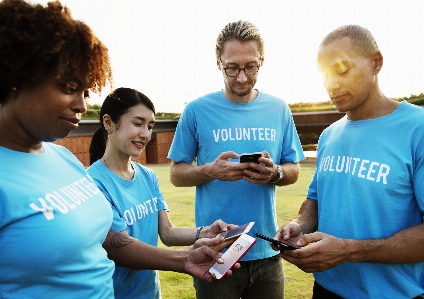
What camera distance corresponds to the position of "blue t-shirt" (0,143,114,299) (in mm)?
1428

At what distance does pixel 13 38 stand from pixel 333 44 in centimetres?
183

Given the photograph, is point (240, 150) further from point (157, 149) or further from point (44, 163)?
point (157, 149)

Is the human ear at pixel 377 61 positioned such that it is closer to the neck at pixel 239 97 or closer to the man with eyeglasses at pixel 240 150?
the man with eyeglasses at pixel 240 150

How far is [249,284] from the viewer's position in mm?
2893

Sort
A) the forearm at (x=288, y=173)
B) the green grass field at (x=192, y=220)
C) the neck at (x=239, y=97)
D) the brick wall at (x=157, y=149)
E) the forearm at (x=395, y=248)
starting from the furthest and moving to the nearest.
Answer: the brick wall at (x=157, y=149) < the green grass field at (x=192, y=220) < the neck at (x=239, y=97) < the forearm at (x=288, y=173) < the forearm at (x=395, y=248)

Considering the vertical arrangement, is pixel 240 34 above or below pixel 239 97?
above

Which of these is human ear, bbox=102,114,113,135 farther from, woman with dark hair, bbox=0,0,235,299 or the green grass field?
the green grass field

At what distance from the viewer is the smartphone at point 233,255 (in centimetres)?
207

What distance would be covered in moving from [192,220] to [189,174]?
6.29 metres

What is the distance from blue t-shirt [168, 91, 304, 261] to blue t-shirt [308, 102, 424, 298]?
2.31 feet

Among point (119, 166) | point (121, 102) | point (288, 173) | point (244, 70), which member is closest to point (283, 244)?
point (288, 173)

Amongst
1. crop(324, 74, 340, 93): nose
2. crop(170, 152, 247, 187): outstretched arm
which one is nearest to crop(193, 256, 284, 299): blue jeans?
crop(170, 152, 247, 187): outstretched arm

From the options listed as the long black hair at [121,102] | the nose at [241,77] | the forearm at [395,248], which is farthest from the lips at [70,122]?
the forearm at [395,248]

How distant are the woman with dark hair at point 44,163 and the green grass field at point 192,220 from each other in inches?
135
